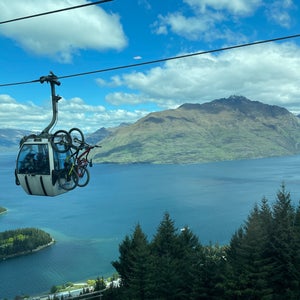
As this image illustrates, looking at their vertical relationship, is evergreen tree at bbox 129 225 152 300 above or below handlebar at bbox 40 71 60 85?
below

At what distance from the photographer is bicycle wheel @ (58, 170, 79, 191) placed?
44.9ft

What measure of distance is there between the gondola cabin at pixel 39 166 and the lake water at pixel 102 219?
73.9 m

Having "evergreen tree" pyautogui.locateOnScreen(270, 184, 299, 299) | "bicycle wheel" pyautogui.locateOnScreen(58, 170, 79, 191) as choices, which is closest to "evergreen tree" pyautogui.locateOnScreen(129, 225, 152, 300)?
"evergreen tree" pyautogui.locateOnScreen(270, 184, 299, 299)

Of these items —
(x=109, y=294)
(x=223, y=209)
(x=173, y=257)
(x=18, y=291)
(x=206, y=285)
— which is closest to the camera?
(x=206, y=285)

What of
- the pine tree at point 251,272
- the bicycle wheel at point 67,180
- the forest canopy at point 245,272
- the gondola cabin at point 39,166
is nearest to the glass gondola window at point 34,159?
the gondola cabin at point 39,166

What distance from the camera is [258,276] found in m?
27.6

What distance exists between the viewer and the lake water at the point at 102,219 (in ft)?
288

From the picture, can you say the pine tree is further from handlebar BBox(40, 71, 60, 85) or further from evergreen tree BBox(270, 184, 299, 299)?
handlebar BBox(40, 71, 60, 85)

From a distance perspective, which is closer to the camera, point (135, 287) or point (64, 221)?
point (135, 287)

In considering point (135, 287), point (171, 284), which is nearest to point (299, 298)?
point (171, 284)

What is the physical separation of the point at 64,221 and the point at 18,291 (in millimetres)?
54745

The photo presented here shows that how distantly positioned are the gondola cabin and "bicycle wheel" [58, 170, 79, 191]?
16 cm

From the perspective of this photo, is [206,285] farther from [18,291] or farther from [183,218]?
[183,218]

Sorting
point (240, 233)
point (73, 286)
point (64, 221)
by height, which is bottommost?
point (73, 286)
